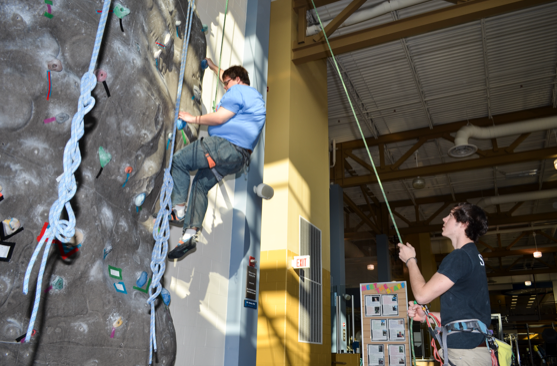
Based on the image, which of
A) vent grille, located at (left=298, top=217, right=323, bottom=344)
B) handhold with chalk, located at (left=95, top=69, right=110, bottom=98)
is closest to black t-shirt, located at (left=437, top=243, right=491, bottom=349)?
handhold with chalk, located at (left=95, top=69, right=110, bottom=98)

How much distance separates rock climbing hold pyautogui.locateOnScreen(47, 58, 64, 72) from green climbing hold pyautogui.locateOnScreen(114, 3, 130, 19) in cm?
49

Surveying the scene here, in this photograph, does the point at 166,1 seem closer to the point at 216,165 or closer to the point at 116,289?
the point at 216,165

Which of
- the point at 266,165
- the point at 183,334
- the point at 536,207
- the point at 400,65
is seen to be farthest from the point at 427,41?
the point at 536,207

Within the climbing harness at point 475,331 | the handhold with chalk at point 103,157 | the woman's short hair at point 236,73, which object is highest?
the woman's short hair at point 236,73

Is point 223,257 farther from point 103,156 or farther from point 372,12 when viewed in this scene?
point 372,12

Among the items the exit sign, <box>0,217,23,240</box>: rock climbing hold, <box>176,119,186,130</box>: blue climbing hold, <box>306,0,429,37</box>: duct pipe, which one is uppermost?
<box>306,0,429,37</box>: duct pipe

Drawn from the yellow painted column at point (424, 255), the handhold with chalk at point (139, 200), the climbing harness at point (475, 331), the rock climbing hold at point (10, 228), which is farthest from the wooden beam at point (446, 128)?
the rock climbing hold at point (10, 228)

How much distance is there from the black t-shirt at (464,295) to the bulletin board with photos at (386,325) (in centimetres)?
445

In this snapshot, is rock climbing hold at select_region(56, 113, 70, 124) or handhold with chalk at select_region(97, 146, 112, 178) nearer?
rock climbing hold at select_region(56, 113, 70, 124)

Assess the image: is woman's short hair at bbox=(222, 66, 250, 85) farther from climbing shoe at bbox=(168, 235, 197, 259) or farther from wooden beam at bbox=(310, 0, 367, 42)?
wooden beam at bbox=(310, 0, 367, 42)

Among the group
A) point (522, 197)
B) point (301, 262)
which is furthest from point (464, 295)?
A: point (522, 197)

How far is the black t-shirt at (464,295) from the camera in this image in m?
2.29

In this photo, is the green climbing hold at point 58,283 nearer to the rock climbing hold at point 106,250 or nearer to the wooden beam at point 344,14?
the rock climbing hold at point 106,250

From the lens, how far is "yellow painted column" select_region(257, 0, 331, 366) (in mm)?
5820
